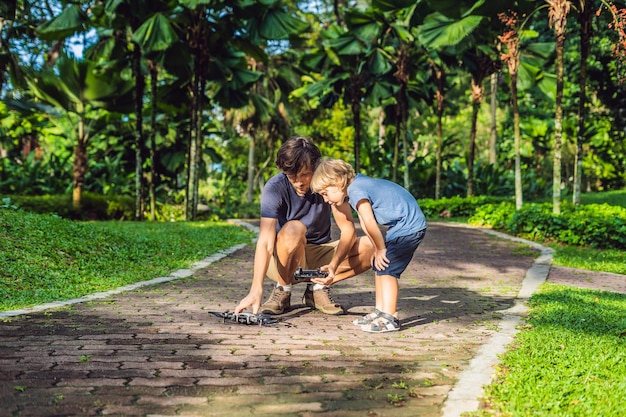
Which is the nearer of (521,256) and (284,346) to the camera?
(284,346)

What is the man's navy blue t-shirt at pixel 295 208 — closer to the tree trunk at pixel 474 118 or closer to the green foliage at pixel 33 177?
the green foliage at pixel 33 177

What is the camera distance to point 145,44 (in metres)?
14.8

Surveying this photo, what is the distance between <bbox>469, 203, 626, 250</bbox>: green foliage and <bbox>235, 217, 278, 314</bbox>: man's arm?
26.4 feet

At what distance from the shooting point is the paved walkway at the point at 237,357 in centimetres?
337

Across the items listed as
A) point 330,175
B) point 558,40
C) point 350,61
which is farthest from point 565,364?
point 350,61

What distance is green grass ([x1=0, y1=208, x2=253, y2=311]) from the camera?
6.80 meters

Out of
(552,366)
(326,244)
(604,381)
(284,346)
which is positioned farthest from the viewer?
(326,244)

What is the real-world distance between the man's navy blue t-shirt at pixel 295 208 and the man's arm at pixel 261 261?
110 millimetres

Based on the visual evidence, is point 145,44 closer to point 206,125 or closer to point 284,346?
point 206,125

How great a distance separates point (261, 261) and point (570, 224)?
27.9 feet

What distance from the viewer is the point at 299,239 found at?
5.45 meters

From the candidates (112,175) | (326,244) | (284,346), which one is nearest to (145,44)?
(112,175)

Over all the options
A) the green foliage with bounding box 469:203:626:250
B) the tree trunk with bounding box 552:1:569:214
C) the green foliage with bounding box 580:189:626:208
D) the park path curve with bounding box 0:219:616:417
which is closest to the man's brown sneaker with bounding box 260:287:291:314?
the park path curve with bounding box 0:219:616:417

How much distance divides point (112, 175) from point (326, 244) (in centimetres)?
1553
